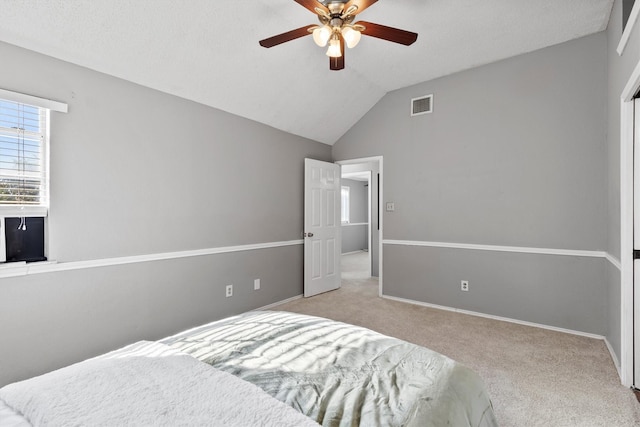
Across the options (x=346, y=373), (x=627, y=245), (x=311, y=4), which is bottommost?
(x=346, y=373)

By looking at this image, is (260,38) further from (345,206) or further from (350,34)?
A: (345,206)

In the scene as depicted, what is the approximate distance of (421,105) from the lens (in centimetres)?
416

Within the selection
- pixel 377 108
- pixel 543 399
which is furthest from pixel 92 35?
pixel 543 399

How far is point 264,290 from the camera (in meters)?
4.00

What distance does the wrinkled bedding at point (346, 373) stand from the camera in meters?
0.98

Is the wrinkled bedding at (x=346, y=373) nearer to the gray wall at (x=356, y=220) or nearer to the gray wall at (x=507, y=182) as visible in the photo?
the gray wall at (x=507, y=182)

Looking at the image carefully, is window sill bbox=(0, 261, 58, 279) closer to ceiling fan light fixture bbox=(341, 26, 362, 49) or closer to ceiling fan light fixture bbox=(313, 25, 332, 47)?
ceiling fan light fixture bbox=(313, 25, 332, 47)

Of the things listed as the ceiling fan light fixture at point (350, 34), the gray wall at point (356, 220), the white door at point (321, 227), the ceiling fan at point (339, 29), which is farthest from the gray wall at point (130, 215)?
the gray wall at point (356, 220)

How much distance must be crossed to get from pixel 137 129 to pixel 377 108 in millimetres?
3125

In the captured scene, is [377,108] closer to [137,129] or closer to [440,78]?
[440,78]

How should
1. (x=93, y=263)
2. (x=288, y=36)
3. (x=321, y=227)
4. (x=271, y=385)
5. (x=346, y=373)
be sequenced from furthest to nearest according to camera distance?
(x=321, y=227)
(x=93, y=263)
(x=288, y=36)
(x=346, y=373)
(x=271, y=385)

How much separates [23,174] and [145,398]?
224cm

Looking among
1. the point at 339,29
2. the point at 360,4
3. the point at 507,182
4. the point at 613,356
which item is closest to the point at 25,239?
the point at 339,29

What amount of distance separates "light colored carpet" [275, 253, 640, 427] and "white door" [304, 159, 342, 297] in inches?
14.9
